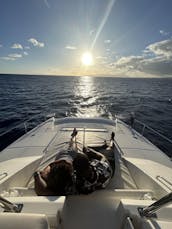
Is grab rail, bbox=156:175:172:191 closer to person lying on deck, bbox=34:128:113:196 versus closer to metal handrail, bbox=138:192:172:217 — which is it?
person lying on deck, bbox=34:128:113:196

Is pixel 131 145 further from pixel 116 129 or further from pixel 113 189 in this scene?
pixel 113 189

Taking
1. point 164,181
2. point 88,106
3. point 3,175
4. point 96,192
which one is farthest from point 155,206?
point 88,106

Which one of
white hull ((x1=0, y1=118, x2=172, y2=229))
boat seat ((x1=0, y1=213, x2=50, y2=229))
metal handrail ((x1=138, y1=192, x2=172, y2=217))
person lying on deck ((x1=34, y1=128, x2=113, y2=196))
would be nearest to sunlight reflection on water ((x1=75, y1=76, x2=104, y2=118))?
white hull ((x1=0, y1=118, x2=172, y2=229))

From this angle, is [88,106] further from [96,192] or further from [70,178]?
[70,178]

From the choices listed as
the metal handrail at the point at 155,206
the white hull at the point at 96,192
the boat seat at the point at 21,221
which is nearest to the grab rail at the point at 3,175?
the white hull at the point at 96,192

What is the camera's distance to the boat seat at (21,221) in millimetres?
1042

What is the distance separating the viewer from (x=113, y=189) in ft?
8.07

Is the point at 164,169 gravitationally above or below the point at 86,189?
below

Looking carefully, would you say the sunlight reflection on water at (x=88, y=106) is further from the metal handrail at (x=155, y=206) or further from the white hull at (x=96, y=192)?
the metal handrail at (x=155, y=206)

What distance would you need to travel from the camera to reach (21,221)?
3.53 ft

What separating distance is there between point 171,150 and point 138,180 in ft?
21.4

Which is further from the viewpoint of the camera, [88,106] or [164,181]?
[88,106]

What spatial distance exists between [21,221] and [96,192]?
1.47 metres

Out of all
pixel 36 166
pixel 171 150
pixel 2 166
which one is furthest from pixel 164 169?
pixel 171 150
